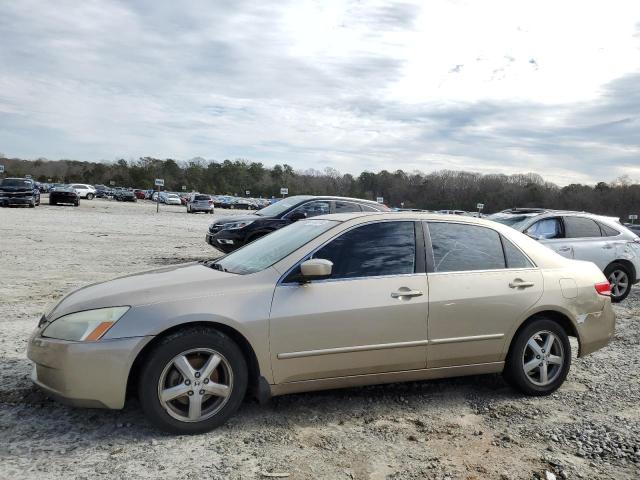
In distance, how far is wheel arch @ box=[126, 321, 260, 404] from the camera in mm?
3535

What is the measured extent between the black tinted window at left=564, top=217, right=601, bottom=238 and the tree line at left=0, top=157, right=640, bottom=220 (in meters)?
86.3

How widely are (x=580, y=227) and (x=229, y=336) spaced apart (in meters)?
8.04

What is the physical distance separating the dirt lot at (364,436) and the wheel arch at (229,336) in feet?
1.02

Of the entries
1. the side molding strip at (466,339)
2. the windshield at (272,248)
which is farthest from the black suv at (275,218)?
the side molding strip at (466,339)

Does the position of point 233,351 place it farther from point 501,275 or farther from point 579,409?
point 579,409

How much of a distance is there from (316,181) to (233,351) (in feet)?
401

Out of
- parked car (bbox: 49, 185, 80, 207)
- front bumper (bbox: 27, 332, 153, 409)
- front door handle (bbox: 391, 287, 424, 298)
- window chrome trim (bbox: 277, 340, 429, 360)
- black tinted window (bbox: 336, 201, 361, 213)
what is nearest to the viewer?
front bumper (bbox: 27, 332, 153, 409)

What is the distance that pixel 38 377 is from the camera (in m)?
3.63

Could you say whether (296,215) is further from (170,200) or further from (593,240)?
(170,200)

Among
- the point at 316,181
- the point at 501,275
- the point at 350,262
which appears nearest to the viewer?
the point at 350,262

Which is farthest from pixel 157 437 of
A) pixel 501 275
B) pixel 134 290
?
pixel 501 275

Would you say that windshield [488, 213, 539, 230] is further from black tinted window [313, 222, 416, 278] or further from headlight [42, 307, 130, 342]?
headlight [42, 307, 130, 342]

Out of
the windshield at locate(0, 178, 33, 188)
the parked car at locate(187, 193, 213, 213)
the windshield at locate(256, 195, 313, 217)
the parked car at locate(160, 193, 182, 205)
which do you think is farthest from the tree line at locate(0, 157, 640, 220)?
the windshield at locate(256, 195, 313, 217)

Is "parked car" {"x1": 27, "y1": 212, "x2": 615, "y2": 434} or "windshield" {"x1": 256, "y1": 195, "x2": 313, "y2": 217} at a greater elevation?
"windshield" {"x1": 256, "y1": 195, "x2": 313, "y2": 217}
